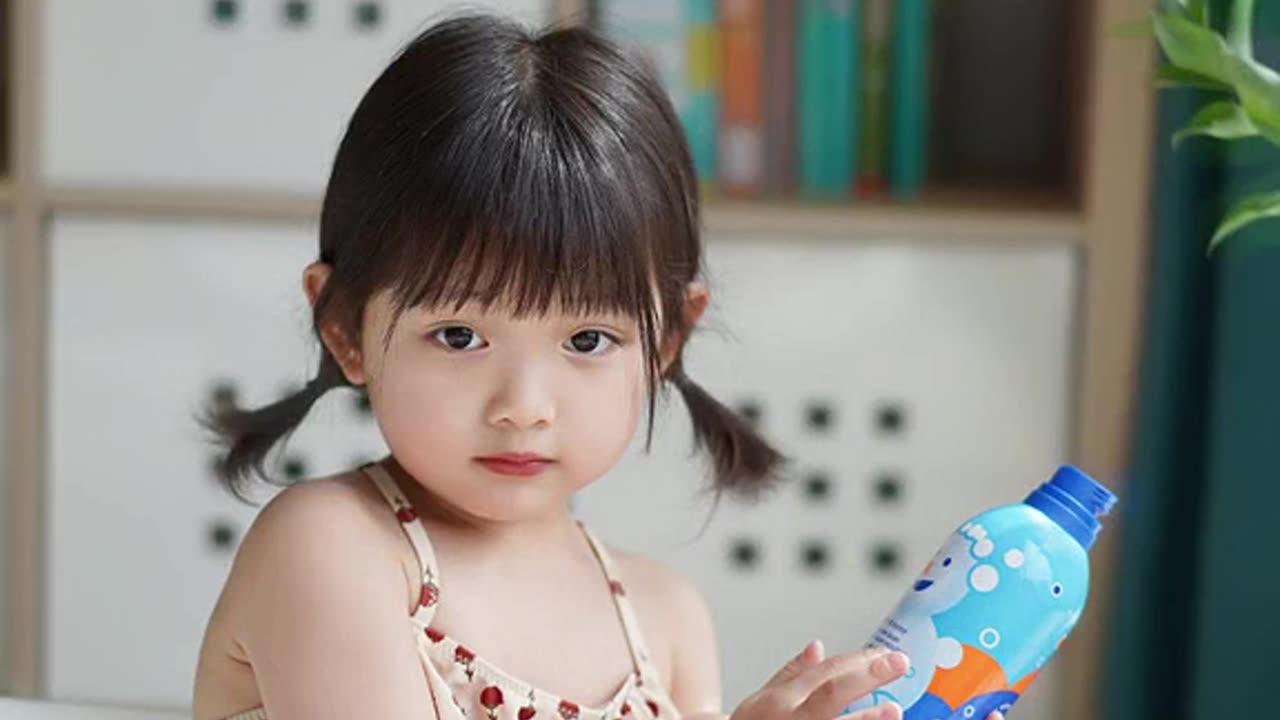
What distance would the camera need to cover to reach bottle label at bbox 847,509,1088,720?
3.26ft

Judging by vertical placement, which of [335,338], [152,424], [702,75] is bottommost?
[152,424]

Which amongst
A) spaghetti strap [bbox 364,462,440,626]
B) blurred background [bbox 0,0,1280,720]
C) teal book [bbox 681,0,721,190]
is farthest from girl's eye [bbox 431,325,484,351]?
teal book [bbox 681,0,721,190]

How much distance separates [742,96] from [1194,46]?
1.13m

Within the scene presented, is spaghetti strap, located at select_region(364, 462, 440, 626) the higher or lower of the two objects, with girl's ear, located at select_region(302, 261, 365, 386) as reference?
lower

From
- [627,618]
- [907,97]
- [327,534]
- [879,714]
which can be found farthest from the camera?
[907,97]

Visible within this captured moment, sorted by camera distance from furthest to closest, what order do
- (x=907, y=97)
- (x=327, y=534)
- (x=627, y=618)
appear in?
(x=907, y=97) < (x=627, y=618) < (x=327, y=534)

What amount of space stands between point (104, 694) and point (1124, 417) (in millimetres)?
915

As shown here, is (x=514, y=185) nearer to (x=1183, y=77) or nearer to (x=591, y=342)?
(x=591, y=342)

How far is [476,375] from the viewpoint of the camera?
104cm

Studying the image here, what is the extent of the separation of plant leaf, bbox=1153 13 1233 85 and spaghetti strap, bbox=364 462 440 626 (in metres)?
0.41

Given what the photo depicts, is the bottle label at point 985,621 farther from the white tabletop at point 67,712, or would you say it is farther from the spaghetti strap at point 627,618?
the white tabletop at point 67,712

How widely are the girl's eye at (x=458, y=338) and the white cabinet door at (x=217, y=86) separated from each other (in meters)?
0.96

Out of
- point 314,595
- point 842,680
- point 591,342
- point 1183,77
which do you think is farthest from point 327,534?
point 1183,77

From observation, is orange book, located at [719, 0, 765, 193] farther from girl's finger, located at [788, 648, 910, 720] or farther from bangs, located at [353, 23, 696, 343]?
girl's finger, located at [788, 648, 910, 720]
